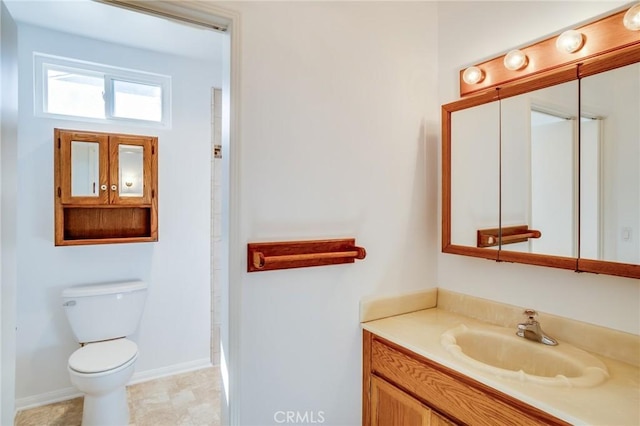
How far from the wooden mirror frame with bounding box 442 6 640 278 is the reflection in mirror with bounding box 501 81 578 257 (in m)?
0.03

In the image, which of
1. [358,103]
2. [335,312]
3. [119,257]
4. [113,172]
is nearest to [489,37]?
[358,103]

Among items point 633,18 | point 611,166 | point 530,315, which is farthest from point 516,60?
point 530,315

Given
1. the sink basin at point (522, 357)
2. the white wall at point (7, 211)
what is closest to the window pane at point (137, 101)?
the white wall at point (7, 211)

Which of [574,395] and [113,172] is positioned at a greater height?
[113,172]

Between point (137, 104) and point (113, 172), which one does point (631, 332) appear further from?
point (137, 104)

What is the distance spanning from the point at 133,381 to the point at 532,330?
2.64m

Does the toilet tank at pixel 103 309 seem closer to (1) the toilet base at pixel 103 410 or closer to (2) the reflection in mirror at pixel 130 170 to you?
(1) the toilet base at pixel 103 410

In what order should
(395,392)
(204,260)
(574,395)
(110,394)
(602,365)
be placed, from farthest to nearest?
(204,260)
(110,394)
(395,392)
(602,365)
(574,395)

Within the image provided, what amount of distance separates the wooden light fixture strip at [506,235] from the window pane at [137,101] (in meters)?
2.41

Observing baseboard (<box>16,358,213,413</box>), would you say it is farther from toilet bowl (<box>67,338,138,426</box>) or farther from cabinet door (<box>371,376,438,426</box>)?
cabinet door (<box>371,376,438,426</box>)

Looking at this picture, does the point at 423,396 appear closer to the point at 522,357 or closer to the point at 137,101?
the point at 522,357

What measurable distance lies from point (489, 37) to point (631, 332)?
133 cm

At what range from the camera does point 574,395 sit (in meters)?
0.94

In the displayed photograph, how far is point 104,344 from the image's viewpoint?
2129mm
